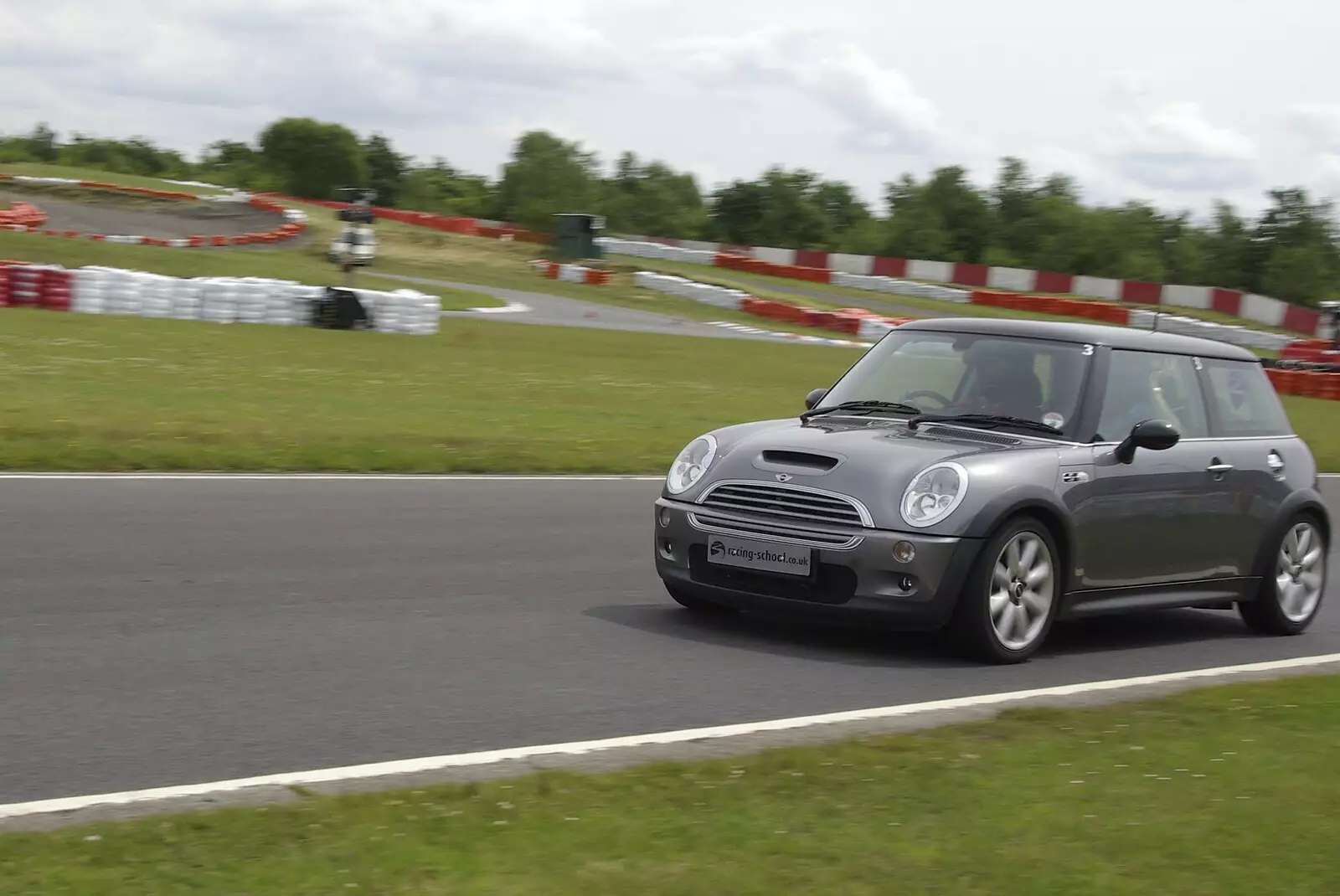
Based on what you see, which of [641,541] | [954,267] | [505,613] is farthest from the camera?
[954,267]

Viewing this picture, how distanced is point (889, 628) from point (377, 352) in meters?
17.4

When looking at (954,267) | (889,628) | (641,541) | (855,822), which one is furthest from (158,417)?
(954,267)

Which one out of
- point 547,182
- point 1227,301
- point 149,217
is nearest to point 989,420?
point 149,217

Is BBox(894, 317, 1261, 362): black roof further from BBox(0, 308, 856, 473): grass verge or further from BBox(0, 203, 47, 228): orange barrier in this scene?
BBox(0, 203, 47, 228): orange barrier

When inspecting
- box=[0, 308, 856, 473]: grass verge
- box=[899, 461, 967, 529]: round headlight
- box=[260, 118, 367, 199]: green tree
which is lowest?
box=[0, 308, 856, 473]: grass verge

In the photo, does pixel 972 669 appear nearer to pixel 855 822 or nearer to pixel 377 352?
pixel 855 822

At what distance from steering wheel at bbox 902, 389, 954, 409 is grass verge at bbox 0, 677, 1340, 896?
2.87m

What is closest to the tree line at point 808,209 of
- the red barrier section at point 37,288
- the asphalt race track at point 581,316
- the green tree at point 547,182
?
the green tree at point 547,182

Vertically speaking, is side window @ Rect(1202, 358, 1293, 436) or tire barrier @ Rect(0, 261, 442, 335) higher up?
side window @ Rect(1202, 358, 1293, 436)

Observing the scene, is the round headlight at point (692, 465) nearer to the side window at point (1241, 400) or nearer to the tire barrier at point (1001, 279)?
the side window at point (1241, 400)

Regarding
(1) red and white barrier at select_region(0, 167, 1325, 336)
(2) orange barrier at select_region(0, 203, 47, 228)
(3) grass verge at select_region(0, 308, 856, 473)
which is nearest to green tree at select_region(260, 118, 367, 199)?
(1) red and white barrier at select_region(0, 167, 1325, 336)

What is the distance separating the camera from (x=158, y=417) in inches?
573

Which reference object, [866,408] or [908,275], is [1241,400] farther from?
[908,275]

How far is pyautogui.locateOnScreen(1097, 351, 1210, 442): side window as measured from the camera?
27.1 ft
